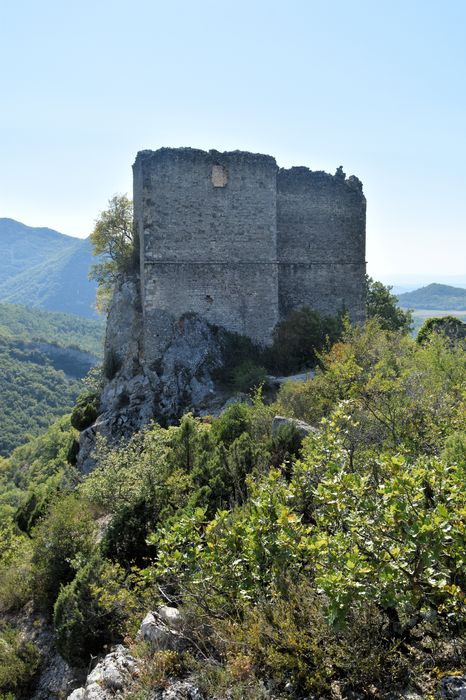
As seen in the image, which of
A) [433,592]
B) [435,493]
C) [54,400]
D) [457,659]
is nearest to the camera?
[433,592]

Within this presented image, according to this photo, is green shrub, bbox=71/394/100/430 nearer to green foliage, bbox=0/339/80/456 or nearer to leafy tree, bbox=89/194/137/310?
leafy tree, bbox=89/194/137/310

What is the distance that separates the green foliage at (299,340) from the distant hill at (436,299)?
134 metres

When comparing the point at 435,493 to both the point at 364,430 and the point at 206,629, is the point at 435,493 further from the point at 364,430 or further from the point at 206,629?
the point at 364,430

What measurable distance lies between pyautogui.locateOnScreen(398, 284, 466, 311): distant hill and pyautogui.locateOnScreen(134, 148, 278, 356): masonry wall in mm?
135286

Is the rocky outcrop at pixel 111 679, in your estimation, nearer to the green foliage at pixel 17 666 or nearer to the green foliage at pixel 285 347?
the green foliage at pixel 17 666

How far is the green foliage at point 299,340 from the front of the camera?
20516 millimetres

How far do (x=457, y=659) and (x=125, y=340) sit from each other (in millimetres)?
18250

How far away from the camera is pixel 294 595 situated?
215 inches

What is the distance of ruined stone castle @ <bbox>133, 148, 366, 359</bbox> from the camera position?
19.4m

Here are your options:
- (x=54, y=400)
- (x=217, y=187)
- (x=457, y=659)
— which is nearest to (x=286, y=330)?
(x=217, y=187)

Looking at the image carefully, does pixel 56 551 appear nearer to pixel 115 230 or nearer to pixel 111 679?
pixel 111 679

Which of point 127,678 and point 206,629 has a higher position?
point 206,629

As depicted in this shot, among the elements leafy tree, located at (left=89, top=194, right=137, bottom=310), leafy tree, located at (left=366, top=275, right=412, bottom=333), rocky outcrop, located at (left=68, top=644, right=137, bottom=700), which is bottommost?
rocky outcrop, located at (left=68, top=644, right=137, bottom=700)

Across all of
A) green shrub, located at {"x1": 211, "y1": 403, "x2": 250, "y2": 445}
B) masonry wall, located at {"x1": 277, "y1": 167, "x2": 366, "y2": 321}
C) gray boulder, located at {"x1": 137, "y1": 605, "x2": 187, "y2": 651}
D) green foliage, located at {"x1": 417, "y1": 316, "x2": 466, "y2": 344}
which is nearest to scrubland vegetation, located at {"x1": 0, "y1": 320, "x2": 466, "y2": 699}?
gray boulder, located at {"x1": 137, "y1": 605, "x2": 187, "y2": 651}
